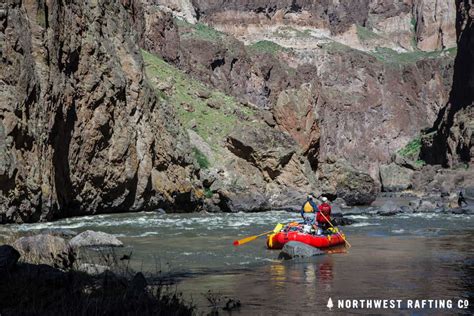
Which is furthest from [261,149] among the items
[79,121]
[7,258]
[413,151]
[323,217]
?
[413,151]

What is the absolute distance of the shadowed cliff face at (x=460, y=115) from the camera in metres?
115

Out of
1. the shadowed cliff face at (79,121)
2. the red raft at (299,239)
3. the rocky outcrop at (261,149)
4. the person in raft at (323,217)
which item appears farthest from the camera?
the rocky outcrop at (261,149)

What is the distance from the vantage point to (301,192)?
54500 millimetres

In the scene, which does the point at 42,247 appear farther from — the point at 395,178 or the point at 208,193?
the point at 395,178

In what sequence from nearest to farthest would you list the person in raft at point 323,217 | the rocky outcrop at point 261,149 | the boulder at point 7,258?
the boulder at point 7,258, the person in raft at point 323,217, the rocky outcrop at point 261,149

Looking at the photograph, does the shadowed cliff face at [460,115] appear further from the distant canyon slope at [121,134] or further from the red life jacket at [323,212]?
the red life jacket at [323,212]

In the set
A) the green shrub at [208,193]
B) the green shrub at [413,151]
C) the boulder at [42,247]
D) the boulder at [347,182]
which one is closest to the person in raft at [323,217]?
the boulder at [42,247]

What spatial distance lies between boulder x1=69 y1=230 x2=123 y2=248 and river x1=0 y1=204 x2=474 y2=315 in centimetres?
64

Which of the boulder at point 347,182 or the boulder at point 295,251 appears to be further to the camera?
the boulder at point 347,182

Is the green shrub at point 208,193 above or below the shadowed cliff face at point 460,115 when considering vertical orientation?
below

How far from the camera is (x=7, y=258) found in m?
10.4

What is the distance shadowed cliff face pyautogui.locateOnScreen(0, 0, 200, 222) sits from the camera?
93.9 ft

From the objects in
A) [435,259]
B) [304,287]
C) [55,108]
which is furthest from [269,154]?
[304,287]

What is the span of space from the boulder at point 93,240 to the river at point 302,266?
639 mm
